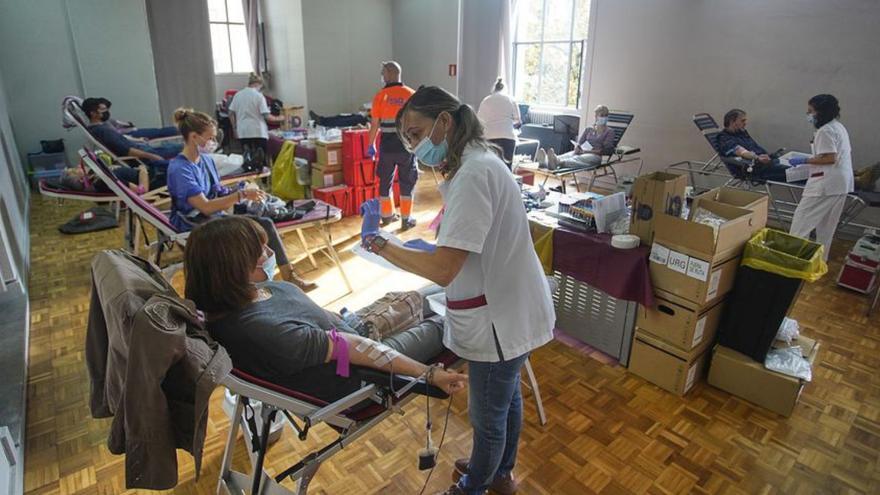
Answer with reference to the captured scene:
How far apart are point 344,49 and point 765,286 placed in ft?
25.5

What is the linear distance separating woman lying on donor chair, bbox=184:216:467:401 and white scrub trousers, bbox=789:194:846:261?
11.9 feet

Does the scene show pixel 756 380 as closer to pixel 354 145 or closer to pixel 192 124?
pixel 192 124

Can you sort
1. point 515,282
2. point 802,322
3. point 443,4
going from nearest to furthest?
point 515,282, point 802,322, point 443,4

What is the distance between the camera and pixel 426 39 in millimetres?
8328

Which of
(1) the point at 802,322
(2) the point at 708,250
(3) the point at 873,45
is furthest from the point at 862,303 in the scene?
(3) the point at 873,45

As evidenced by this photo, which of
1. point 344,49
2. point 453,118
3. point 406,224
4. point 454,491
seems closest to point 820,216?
point 406,224

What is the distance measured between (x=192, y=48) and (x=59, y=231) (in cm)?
399

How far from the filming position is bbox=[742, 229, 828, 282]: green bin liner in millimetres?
2115

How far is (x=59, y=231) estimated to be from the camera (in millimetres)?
4469

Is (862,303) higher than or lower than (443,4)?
lower

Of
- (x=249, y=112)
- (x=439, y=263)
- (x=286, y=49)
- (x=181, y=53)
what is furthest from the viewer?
(x=286, y=49)

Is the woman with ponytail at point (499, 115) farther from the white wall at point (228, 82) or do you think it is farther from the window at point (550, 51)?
the white wall at point (228, 82)

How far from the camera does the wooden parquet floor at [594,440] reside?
6.18 feet

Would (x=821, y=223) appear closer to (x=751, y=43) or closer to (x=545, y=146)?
(x=751, y=43)
